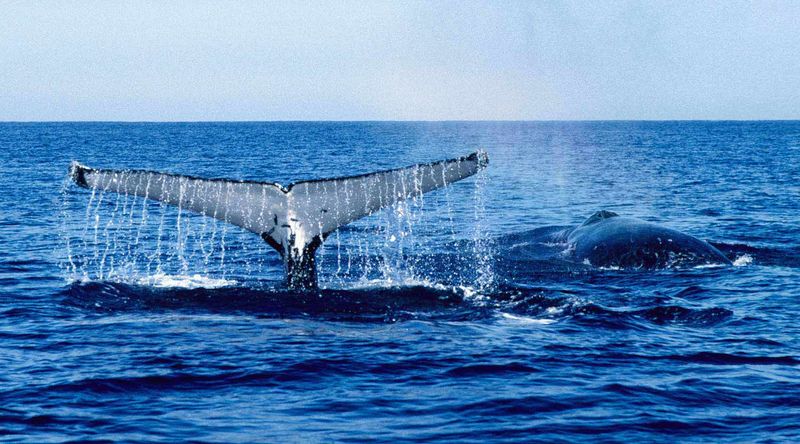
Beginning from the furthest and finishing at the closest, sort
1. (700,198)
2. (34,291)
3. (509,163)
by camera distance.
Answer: (509,163)
(700,198)
(34,291)

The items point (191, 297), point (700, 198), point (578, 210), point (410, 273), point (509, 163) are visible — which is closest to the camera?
point (191, 297)

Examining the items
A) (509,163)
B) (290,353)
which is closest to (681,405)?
(290,353)

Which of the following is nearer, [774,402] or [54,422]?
[54,422]

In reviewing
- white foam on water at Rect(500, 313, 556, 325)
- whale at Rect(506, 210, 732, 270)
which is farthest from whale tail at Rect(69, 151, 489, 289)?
whale at Rect(506, 210, 732, 270)

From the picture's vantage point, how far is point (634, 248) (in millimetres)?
17562

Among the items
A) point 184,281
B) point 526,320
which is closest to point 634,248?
point 526,320

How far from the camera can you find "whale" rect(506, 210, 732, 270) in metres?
17.2

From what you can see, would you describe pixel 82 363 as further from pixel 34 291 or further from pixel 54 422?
pixel 34 291

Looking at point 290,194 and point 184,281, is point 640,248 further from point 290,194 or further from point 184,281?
point 290,194

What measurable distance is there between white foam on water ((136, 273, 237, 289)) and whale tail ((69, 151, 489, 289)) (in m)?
3.17

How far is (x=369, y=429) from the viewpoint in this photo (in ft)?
26.7

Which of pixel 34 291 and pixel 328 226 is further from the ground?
pixel 328 226

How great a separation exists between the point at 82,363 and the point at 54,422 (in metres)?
1.94

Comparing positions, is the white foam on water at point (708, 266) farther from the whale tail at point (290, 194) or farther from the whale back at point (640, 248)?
the whale tail at point (290, 194)
